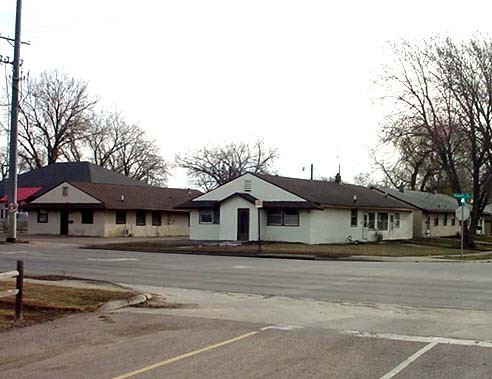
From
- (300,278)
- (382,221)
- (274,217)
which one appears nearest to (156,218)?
(274,217)

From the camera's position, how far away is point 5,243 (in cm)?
4084

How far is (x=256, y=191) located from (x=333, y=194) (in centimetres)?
695

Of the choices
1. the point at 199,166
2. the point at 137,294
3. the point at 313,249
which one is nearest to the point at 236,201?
the point at 313,249

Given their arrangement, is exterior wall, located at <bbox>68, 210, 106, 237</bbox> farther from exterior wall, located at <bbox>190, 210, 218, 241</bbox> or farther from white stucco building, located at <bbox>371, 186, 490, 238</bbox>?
white stucco building, located at <bbox>371, 186, 490, 238</bbox>

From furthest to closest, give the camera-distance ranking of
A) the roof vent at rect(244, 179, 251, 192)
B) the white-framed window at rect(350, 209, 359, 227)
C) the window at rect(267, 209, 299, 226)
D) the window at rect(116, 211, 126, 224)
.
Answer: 1. the window at rect(116, 211, 126, 224)
2. the white-framed window at rect(350, 209, 359, 227)
3. the roof vent at rect(244, 179, 251, 192)
4. the window at rect(267, 209, 299, 226)

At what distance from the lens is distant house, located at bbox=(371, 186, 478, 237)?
63.4 meters

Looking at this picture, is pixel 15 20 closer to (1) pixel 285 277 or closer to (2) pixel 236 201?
(2) pixel 236 201

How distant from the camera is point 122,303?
1377 cm

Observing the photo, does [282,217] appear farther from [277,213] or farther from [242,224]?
[242,224]

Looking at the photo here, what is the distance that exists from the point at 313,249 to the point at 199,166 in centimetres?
5209

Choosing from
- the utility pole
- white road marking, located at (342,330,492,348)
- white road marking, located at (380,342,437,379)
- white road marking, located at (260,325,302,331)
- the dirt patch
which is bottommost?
white road marking, located at (260,325,302,331)

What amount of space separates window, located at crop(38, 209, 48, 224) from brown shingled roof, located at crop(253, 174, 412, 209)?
2053 centimetres

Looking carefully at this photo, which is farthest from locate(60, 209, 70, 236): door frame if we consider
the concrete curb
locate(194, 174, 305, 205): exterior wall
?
the concrete curb

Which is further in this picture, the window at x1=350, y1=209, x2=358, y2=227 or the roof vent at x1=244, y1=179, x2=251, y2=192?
the window at x1=350, y1=209, x2=358, y2=227
